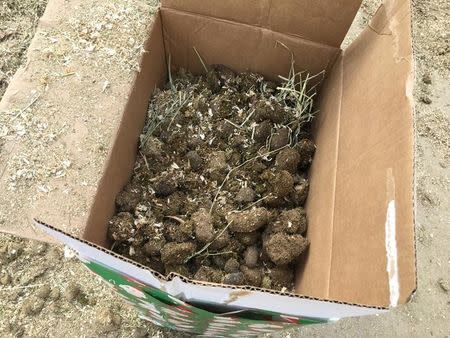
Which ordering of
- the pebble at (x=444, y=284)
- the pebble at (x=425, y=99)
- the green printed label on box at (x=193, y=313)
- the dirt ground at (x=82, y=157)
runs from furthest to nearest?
the pebble at (x=425, y=99), the pebble at (x=444, y=284), the dirt ground at (x=82, y=157), the green printed label on box at (x=193, y=313)

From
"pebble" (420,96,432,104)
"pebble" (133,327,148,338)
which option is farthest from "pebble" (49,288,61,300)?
"pebble" (420,96,432,104)

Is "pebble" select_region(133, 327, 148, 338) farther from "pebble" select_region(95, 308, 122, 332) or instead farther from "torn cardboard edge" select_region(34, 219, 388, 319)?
"torn cardboard edge" select_region(34, 219, 388, 319)

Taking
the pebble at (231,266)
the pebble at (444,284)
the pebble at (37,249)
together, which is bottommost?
the pebble at (444,284)

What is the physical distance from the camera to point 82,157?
92cm

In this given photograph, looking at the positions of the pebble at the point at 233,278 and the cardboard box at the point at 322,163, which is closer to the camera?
the cardboard box at the point at 322,163

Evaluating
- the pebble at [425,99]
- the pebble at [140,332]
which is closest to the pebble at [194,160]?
the pebble at [140,332]

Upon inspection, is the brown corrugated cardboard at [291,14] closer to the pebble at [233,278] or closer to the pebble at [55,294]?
the pebble at [233,278]

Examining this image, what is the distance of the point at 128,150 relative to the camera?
1062 millimetres

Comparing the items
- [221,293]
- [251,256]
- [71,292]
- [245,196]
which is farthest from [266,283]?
[71,292]

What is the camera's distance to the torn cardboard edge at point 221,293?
60 cm

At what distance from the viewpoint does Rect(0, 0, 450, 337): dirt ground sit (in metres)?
0.89

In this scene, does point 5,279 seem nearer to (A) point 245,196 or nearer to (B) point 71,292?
(B) point 71,292

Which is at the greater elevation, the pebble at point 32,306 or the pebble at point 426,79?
the pebble at point 426,79

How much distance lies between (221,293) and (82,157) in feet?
1.42
